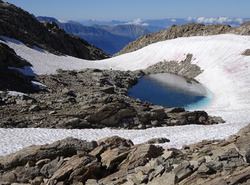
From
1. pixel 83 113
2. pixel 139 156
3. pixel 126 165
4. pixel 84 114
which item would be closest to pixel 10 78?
pixel 83 113

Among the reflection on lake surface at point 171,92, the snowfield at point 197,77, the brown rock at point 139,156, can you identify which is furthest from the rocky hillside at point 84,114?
the brown rock at point 139,156

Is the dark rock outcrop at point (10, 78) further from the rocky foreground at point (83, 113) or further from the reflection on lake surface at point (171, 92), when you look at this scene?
the reflection on lake surface at point (171, 92)

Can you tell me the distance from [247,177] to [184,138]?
10.9m

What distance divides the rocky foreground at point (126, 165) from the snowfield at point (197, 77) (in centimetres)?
442

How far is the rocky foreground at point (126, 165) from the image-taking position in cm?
991

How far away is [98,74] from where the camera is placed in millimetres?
46250

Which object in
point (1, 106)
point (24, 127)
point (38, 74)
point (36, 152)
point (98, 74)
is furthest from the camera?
point (98, 74)

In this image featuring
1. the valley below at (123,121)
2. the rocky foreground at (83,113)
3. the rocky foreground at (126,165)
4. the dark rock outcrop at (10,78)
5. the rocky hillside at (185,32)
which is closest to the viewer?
the rocky foreground at (126,165)

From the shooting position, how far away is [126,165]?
12508 millimetres

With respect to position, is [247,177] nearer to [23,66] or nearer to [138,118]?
[138,118]

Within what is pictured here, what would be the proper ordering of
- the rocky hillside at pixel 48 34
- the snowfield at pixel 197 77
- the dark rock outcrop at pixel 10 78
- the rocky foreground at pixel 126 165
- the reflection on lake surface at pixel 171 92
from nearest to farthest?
the rocky foreground at pixel 126 165
the snowfield at pixel 197 77
the dark rock outcrop at pixel 10 78
the reflection on lake surface at pixel 171 92
the rocky hillside at pixel 48 34

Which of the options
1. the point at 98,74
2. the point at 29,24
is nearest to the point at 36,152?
the point at 98,74

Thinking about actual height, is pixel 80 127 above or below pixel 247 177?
below

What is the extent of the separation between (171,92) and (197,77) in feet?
31.5
